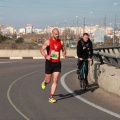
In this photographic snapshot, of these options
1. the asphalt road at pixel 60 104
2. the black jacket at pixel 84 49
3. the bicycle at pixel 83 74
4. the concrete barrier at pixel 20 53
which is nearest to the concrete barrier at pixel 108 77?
→ the asphalt road at pixel 60 104

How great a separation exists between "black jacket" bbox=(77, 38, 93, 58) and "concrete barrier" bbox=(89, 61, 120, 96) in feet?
2.23

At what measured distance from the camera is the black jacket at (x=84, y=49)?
1103 centimetres

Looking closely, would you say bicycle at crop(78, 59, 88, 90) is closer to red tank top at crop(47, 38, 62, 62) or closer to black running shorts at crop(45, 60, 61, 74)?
black running shorts at crop(45, 60, 61, 74)

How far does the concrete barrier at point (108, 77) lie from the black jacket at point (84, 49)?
0.68 metres

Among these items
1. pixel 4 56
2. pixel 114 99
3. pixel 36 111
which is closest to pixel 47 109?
pixel 36 111

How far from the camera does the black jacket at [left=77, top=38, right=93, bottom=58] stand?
1103cm

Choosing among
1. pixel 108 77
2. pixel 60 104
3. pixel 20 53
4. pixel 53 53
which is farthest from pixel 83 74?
pixel 20 53

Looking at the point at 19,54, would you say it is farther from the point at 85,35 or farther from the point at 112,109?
the point at 112,109

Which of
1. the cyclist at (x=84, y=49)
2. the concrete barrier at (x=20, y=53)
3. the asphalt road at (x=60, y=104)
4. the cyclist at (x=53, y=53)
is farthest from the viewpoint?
the concrete barrier at (x=20, y=53)

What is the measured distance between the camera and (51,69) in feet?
29.3

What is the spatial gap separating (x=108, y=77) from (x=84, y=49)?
1.27 m

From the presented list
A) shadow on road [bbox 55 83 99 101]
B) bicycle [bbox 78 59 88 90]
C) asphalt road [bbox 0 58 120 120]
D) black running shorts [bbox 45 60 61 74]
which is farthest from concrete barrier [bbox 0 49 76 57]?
black running shorts [bbox 45 60 61 74]

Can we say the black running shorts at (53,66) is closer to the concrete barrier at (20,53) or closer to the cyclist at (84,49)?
the cyclist at (84,49)

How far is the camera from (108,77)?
10.5m
